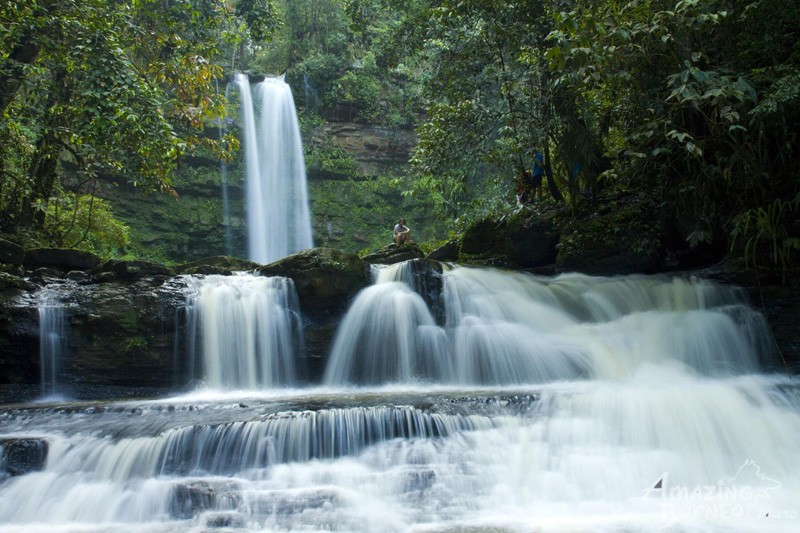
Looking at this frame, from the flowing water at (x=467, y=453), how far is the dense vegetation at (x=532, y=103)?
2.07 meters

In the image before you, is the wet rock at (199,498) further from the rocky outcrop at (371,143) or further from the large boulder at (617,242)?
the rocky outcrop at (371,143)

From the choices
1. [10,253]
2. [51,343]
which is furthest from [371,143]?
[51,343]

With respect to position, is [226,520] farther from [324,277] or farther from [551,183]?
[551,183]

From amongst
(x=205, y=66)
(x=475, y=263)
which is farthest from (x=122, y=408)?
(x=475, y=263)

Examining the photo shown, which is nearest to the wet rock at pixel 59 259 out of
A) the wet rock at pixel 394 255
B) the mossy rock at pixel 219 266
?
the mossy rock at pixel 219 266

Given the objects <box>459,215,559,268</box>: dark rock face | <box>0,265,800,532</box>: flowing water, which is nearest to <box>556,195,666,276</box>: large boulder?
<box>459,215,559,268</box>: dark rock face

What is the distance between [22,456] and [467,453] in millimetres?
3682

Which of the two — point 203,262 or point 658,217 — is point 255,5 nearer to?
point 203,262

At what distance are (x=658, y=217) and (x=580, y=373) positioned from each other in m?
3.31

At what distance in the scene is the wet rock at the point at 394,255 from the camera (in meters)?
11.0

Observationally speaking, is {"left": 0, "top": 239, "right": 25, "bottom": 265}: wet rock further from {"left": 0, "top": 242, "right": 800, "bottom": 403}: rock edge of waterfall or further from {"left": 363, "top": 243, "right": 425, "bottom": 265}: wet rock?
{"left": 363, "top": 243, "right": 425, "bottom": 265}: wet rock

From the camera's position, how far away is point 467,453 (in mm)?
5066

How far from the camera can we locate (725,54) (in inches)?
294

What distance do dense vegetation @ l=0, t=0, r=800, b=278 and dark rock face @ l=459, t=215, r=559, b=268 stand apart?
608 millimetres
